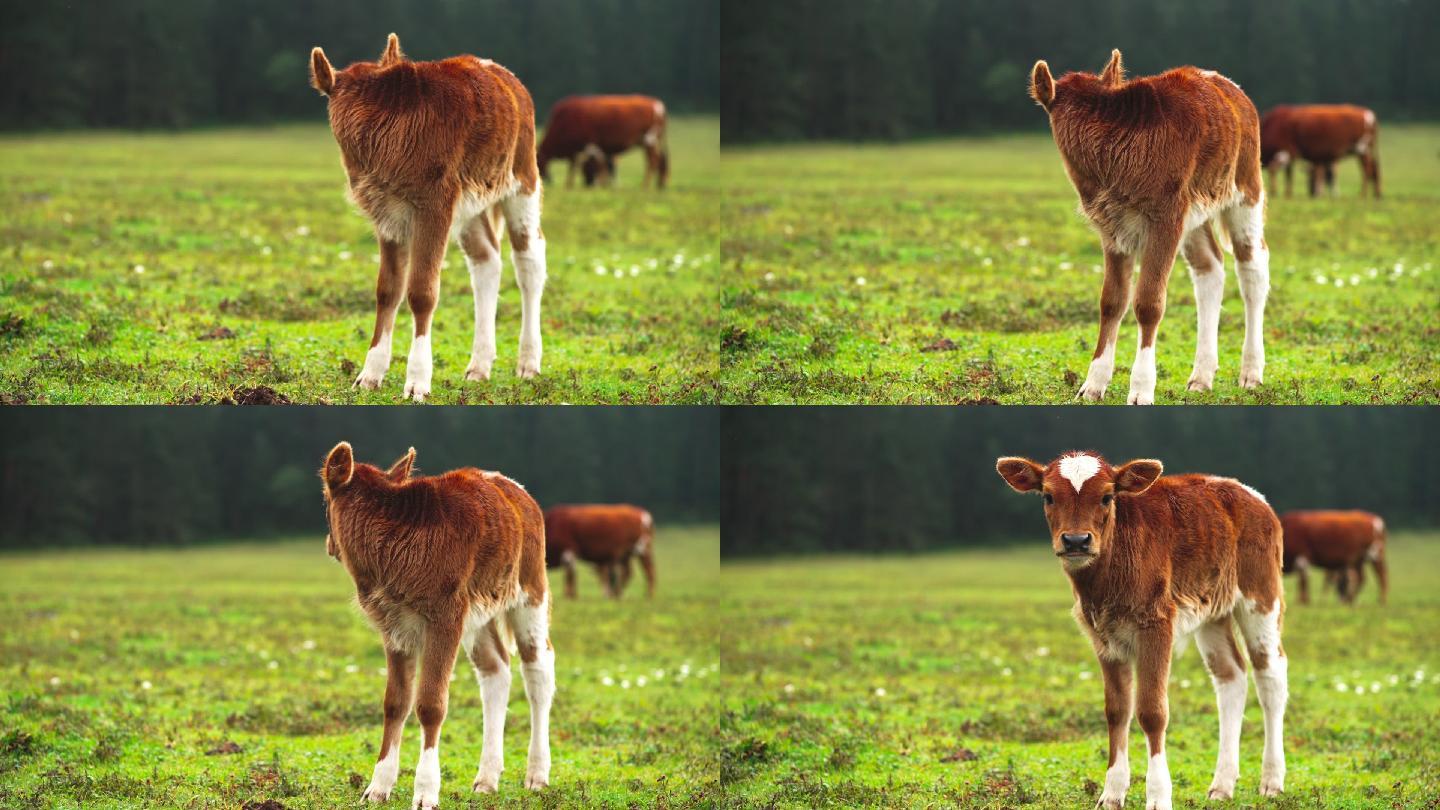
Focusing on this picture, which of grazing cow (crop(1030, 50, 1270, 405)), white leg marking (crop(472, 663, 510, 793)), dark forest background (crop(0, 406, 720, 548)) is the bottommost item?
dark forest background (crop(0, 406, 720, 548))

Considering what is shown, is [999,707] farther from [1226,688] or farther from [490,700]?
[490,700]

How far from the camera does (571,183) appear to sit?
31141 millimetres

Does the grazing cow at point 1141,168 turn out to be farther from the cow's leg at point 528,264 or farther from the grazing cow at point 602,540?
the grazing cow at point 602,540

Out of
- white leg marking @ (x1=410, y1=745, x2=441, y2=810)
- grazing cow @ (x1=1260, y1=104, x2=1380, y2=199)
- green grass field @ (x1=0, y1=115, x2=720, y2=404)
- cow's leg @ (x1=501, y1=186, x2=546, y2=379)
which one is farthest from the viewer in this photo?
grazing cow @ (x1=1260, y1=104, x2=1380, y2=199)

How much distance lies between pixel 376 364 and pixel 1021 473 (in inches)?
186

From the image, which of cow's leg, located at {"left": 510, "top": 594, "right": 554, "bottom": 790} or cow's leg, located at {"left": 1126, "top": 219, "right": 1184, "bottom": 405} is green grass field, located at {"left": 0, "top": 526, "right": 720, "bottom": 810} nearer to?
cow's leg, located at {"left": 510, "top": 594, "right": 554, "bottom": 790}

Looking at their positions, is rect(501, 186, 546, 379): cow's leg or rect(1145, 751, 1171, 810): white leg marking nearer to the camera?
rect(1145, 751, 1171, 810): white leg marking

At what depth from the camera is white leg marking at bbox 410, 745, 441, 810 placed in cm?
966

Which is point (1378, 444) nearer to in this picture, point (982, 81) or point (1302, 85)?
point (1302, 85)

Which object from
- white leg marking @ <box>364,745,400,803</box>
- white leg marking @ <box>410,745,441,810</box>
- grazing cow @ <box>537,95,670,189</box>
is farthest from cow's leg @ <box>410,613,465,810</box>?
grazing cow @ <box>537,95,670,189</box>

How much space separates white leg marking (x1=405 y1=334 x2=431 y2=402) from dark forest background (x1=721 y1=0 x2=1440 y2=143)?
2276cm

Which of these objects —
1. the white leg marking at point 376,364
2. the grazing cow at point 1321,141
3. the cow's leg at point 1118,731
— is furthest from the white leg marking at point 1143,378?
the grazing cow at point 1321,141

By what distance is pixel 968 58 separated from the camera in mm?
36219

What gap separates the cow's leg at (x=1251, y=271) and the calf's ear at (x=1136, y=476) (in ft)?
9.03
